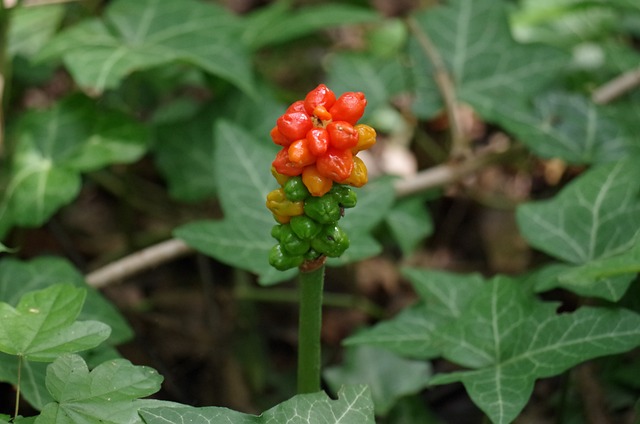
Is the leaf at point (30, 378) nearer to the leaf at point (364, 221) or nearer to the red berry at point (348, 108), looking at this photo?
the leaf at point (364, 221)

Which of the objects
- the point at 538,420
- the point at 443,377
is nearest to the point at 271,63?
the point at 538,420

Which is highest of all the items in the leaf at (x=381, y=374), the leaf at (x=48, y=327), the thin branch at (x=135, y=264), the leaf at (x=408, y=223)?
the leaf at (x=48, y=327)

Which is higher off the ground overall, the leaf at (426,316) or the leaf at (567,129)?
the leaf at (567,129)

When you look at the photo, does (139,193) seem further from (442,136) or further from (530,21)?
(530,21)

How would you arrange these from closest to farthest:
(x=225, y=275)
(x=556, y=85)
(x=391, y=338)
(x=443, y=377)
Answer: (x=443, y=377) < (x=391, y=338) < (x=556, y=85) < (x=225, y=275)

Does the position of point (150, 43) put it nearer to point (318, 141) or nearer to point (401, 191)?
point (401, 191)

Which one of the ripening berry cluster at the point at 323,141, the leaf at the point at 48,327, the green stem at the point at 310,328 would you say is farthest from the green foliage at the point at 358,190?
the ripening berry cluster at the point at 323,141
